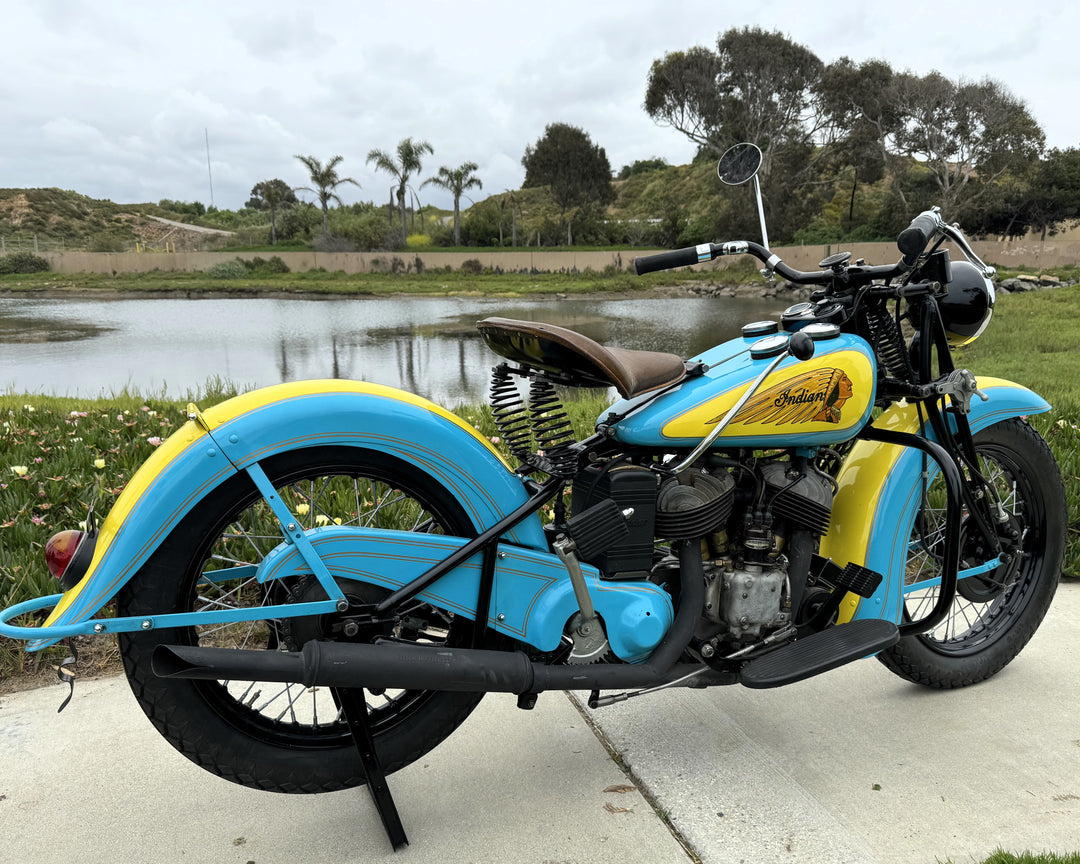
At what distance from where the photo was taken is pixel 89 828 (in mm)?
1849

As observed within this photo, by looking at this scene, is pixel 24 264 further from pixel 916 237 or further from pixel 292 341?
pixel 916 237

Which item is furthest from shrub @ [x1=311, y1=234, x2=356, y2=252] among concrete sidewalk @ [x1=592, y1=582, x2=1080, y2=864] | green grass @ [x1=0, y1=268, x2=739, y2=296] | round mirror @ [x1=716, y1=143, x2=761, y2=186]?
concrete sidewalk @ [x1=592, y1=582, x2=1080, y2=864]

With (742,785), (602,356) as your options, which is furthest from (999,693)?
(602,356)

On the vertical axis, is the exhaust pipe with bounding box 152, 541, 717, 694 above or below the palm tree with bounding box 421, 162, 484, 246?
below

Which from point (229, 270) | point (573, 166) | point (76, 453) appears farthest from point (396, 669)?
point (573, 166)

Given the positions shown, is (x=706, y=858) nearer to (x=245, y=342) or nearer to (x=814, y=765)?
(x=814, y=765)

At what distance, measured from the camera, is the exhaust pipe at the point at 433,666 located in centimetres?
152

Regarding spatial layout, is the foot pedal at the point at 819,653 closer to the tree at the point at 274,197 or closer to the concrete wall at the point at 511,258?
the concrete wall at the point at 511,258

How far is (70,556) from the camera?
162cm

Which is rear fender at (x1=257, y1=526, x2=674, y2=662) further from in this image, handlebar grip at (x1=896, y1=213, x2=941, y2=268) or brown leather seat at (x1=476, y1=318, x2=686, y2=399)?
handlebar grip at (x1=896, y1=213, x2=941, y2=268)

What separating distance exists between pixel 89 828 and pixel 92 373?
855cm

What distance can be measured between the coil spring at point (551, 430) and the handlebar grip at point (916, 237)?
3.04 ft

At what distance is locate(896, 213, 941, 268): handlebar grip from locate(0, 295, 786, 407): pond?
5.29 metres

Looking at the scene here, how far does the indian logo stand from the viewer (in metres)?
1.85
